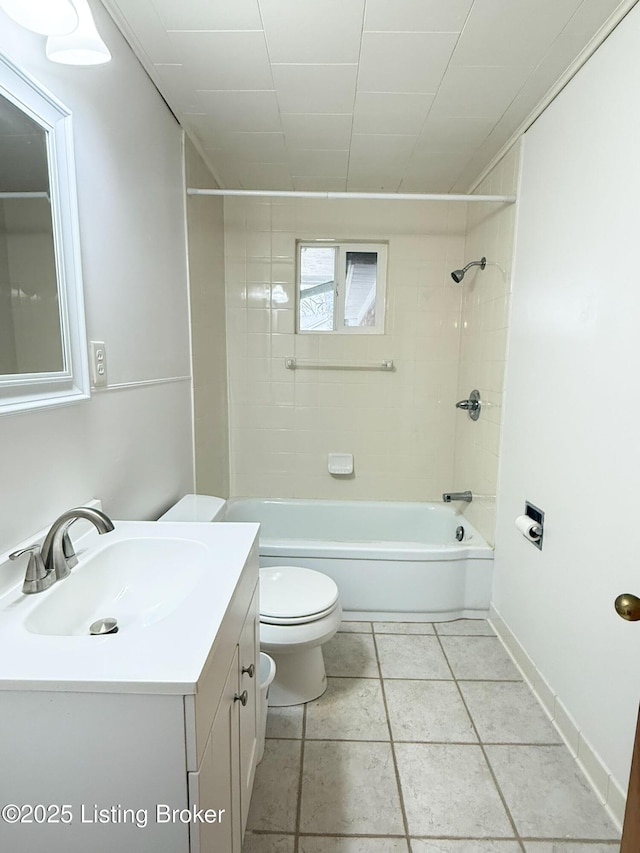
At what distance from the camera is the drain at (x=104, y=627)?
0.93 metres

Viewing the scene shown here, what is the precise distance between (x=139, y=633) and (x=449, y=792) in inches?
46.3

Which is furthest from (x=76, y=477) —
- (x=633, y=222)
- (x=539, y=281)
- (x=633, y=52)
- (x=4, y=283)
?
(x=633, y=52)

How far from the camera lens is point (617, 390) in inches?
49.9

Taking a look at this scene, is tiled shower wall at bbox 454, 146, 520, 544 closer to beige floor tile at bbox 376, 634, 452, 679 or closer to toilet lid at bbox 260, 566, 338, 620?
beige floor tile at bbox 376, 634, 452, 679

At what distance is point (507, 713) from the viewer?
163 centimetres

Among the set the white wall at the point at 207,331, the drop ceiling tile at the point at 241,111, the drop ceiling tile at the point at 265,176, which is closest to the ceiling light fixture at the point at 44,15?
the drop ceiling tile at the point at 241,111

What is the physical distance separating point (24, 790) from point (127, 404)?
Result: 1.06 m

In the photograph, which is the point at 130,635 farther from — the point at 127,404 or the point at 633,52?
the point at 633,52

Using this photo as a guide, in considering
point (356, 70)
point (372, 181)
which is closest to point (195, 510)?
point (356, 70)

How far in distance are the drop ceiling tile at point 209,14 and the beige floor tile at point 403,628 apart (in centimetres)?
241

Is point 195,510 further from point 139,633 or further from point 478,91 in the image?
point 478,91

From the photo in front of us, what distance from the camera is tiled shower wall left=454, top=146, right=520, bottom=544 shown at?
2119mm

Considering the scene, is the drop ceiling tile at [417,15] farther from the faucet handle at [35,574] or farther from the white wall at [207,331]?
the faucet handle at [35,574]

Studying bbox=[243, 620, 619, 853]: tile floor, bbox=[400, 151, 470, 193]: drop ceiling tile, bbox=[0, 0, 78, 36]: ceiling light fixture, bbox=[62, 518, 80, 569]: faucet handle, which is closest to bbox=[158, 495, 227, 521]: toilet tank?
bbox=[62, 518, 80, 569]: faucet handle
